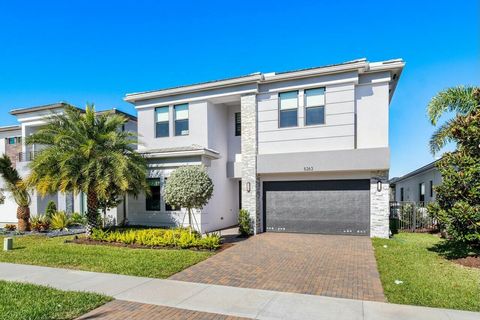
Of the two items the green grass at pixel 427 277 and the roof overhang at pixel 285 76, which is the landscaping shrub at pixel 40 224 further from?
the green grass at pixel 427 277

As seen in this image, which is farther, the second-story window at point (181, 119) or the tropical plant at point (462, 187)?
the second-story window at point (181, 119)

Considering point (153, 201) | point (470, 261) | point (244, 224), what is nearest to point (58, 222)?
point (153, 201)

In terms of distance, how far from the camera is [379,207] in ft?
45.5

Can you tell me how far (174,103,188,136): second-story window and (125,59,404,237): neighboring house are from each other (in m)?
0.06

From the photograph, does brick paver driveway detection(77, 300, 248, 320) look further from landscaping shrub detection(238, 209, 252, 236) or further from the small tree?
landscaping shrub detection(238, 209, 252, 236)

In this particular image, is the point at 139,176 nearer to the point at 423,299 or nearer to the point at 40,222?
the point at 40,222

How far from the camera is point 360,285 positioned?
729cm

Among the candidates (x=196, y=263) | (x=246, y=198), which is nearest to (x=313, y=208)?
(x=246, y=198)

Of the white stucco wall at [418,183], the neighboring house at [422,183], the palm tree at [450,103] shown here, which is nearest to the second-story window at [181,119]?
the palm tree at [450,103]

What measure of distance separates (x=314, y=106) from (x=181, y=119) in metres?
7.29

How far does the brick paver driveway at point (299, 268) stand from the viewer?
718 centimetres

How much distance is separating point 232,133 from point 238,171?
238cm

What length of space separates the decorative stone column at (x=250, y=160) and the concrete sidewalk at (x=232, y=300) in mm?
8231

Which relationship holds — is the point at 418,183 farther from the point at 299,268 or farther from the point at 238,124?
the point at 299,268
